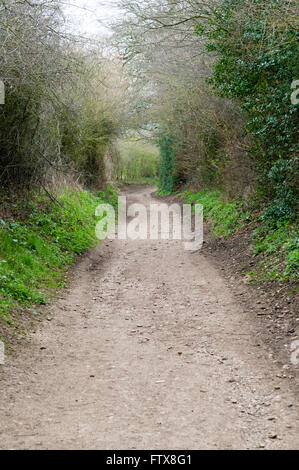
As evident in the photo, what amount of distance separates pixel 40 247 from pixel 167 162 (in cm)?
1971

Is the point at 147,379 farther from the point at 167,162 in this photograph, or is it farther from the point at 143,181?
the point at 143,181

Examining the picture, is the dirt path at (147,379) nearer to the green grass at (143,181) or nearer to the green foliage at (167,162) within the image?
the green foliage at (167,162)

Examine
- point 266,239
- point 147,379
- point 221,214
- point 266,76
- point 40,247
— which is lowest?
point 147,379

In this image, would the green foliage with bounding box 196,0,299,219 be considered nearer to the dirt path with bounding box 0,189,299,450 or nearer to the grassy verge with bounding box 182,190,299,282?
the grassy verge with bounding box 182,190,299,282

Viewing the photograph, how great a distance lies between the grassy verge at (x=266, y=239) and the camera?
7.58 m

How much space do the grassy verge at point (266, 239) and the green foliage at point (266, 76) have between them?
0.46 meters

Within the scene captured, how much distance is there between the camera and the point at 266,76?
31.1ft

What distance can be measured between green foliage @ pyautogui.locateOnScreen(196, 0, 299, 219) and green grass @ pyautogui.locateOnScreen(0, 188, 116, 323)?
4800 mm

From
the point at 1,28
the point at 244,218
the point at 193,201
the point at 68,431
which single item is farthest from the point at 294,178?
the point at 193,201

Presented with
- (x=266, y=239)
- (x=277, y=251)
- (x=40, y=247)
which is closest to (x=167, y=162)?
(x=266, y=239)

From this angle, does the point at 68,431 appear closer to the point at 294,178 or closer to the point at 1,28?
the point at 1,28

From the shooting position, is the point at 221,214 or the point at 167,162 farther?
the point at 167,162

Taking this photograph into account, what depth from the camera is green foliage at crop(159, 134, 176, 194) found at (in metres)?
25.7

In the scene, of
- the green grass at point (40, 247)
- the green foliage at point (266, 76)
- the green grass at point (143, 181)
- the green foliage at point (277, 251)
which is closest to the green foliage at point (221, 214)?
the green foliage at point (266, 76)
